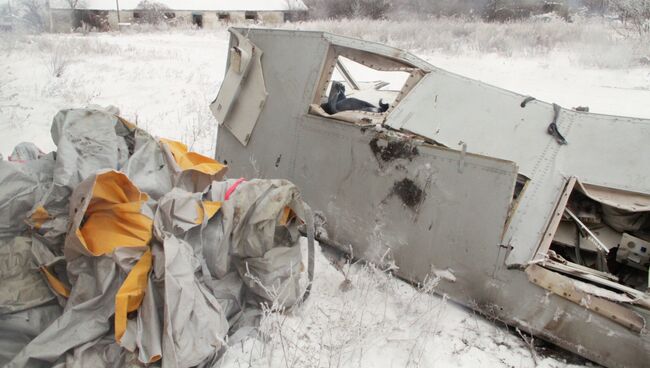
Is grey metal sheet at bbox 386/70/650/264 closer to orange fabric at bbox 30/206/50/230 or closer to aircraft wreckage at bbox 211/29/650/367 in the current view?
aircraft wreckage at bbox 211/29/650/367

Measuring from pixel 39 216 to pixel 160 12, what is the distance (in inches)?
1323

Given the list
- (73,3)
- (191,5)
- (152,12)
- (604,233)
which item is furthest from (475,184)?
(73,3)

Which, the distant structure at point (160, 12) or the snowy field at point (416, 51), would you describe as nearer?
the snowy field at point (416, 51)

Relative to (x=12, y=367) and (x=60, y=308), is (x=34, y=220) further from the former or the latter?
(x=12, y=367)

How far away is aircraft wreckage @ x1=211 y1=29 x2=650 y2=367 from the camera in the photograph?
8.31ft

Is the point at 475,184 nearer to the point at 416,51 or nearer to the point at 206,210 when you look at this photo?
the point at 206,210

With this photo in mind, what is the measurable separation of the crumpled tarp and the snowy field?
30cm

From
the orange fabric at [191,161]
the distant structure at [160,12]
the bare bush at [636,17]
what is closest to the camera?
the orange fabric at [191,161]

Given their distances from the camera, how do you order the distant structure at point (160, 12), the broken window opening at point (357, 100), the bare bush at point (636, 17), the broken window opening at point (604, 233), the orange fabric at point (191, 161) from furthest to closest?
the distant structure at point (160, 12), the bare bush at point (636, 17), the broken window opening at point (357, 100), the orange fabric at point (191, 161), the broken window opening at point (604, 233)

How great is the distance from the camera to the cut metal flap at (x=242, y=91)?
4004mm

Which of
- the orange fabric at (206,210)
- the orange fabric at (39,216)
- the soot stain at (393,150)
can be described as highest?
the soot stain at (393,150)

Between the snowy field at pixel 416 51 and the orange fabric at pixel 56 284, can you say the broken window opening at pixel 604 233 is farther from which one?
the orange fabric at pixel 56 284

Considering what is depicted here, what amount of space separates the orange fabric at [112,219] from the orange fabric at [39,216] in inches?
11.3

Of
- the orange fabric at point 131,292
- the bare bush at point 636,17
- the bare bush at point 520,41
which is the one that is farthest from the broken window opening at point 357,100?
the bare bush at point 636,17
